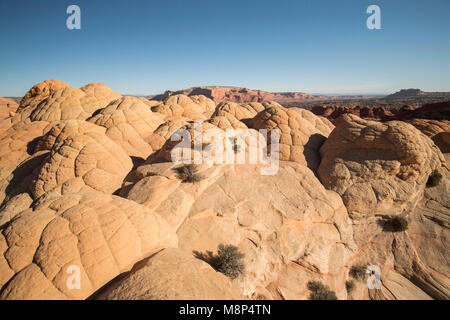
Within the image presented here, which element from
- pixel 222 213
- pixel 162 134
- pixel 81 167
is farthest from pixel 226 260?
pixel 162 134

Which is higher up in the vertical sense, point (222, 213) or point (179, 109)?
point (179, 109)

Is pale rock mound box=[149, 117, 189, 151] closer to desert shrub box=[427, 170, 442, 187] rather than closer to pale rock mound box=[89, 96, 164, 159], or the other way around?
pale rock mound box=[89, 96, 164, 159]

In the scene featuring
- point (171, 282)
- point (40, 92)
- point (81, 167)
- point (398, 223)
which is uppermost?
point (40, 92)

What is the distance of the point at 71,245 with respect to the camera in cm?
407

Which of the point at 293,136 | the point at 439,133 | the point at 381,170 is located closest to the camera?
the point at 381,170

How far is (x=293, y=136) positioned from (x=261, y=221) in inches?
244

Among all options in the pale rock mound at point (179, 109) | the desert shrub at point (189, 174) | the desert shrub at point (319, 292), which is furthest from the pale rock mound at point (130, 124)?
the desert shrub at point (319, 292)

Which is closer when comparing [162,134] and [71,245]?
[71,245]

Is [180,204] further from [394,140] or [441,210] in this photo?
[441,210]

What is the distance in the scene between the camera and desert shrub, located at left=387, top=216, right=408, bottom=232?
8.91 metres

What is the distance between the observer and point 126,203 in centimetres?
554

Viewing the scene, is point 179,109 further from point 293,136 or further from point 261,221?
point 261,221

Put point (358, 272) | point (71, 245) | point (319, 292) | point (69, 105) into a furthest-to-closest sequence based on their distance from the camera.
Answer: point (69, 105), point (358, 272), point (319, 292), point (71, 245)
